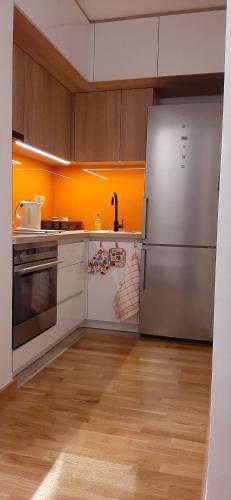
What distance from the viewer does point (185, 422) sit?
2059mm

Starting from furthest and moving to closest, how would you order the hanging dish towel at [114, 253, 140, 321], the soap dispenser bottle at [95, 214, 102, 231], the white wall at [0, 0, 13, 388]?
1. the soap dispenser bottle at [95, 214, 102, 231]
2. the hanging dish towel at [114, 253, 140, 321]
3. the white wall at [0, 0, 13, 388]

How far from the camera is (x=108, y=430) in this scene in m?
1.96

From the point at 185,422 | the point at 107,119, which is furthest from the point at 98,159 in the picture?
the point at 185,422

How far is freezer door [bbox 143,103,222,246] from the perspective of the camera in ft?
10.6

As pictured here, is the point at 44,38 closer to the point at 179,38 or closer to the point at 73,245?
the point at 179,38

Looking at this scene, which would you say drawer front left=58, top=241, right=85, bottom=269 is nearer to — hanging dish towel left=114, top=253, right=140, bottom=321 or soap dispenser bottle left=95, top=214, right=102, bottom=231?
hanging dish towel left=114, top=253, right=140, bottom=321

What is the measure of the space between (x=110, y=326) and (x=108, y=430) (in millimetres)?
1687

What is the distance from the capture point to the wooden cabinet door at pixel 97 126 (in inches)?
144

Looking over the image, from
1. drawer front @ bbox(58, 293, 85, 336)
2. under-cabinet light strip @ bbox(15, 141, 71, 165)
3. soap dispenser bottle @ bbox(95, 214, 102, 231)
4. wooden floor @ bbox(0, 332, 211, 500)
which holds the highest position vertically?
under-cabinet light strip @ bbox(15, 141, 71, 165)

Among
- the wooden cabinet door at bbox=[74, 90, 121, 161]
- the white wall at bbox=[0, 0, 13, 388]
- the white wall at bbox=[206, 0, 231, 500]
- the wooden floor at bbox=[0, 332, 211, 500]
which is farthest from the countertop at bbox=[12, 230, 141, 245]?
the white wall at bbox=[206, 0, 231, 500]

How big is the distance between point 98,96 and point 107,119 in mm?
236

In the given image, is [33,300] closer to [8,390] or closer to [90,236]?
[8,390]

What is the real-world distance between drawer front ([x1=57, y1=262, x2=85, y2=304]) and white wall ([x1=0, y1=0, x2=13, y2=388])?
2.52 feet

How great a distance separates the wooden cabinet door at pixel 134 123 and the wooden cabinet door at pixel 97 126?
0.06 metres
